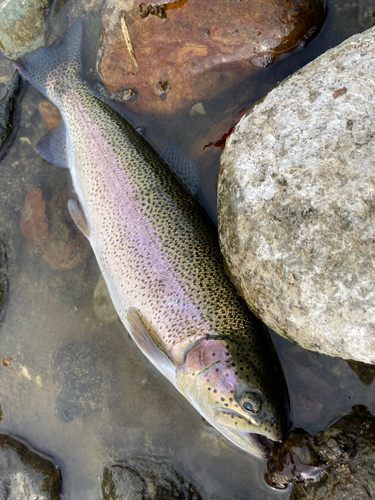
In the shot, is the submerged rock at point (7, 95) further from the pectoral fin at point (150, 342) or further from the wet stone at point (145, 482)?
the wet stone at point (145, 482)

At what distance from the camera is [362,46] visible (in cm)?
226

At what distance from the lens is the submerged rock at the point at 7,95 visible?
156 inches

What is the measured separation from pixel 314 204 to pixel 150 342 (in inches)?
66.6

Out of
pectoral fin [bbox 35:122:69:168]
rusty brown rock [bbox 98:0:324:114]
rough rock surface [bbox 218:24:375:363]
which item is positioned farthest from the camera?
pectoral fin [bbox 35:122:69:168]

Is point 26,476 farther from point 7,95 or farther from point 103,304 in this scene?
point 7,95

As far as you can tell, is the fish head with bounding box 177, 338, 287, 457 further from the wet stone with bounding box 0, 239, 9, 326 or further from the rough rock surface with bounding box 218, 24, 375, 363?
the wet stone with bounding box 0, 239, 9, 326

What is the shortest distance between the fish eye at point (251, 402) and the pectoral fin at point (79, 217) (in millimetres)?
1999

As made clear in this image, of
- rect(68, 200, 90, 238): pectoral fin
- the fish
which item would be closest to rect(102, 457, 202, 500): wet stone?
the fish

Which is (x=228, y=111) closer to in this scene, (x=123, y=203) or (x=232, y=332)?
(x=123, y=203)

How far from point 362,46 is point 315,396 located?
101 inches

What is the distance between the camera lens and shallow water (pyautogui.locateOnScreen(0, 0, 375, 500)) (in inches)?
121

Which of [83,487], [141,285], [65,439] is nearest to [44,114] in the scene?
[141,285]

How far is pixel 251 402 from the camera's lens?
254 cm

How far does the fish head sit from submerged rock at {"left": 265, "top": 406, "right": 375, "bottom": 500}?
0.20 metres
